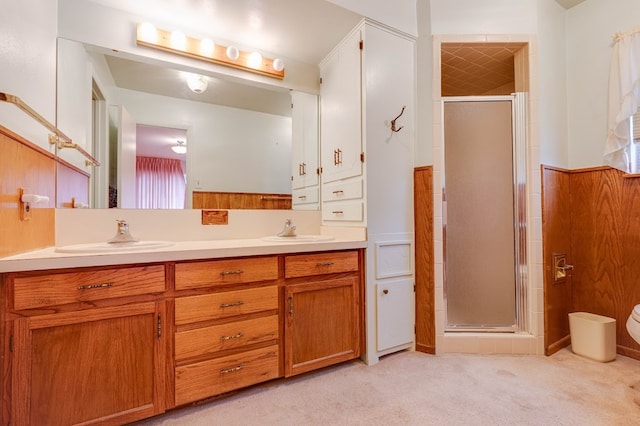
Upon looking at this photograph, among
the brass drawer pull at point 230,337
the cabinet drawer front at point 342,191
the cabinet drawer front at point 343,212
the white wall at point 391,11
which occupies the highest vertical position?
the white wall at point 391,11

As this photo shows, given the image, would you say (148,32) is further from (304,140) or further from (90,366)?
(90,366)

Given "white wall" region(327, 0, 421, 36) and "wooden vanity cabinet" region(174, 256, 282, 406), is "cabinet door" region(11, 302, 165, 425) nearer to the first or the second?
"wooden vanity cabinet" region(174, 256, 282, 406)

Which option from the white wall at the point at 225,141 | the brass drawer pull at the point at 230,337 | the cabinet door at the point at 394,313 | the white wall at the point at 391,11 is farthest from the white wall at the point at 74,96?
the cabinet door at the point at 394,313

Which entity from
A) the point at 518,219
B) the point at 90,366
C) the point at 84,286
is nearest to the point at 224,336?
the point at 90,366

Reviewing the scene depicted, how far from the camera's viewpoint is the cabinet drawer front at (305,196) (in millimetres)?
2284

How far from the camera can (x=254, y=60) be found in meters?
2.12

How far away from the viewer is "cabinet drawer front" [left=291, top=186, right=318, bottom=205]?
228 centimetres

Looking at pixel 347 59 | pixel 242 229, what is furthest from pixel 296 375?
pixel 347 59

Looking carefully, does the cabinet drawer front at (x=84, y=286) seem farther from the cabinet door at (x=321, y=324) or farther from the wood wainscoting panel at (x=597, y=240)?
the wood wainscoting panel at (x=597, y=240)

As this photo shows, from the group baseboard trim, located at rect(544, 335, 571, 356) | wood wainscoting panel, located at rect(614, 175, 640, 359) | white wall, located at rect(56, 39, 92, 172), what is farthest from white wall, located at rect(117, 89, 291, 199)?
wood wainscoting panel, located at rect(614, 175, 640, 359)

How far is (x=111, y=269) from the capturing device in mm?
1218

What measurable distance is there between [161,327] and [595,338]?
8.55 ft

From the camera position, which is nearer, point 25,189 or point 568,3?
point 25,189

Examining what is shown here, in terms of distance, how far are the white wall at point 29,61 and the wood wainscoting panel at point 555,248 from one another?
2922 mm
